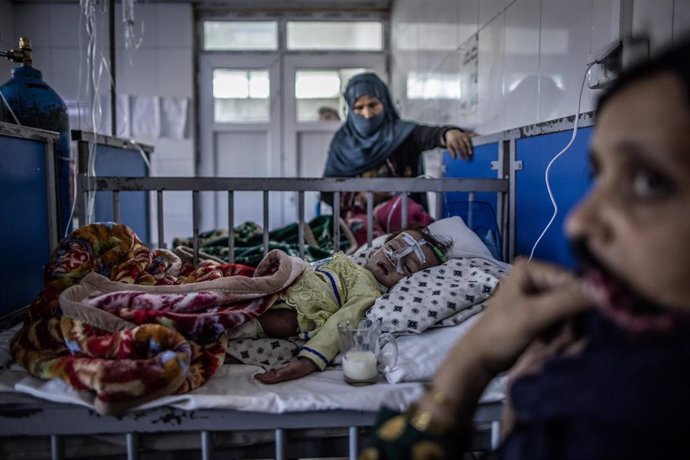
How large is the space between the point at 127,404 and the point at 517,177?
1709mm

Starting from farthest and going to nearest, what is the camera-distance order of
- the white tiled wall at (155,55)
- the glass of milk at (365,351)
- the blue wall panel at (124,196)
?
the white tiled wall at (155,55) → the blue wall panel at (124,196) → the glass of milk at (365,351)

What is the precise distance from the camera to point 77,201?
2207 mm

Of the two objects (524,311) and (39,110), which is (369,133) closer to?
(39,110)

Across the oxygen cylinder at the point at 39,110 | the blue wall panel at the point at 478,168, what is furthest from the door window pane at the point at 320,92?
the oxygen cylinder at the point at 39,110

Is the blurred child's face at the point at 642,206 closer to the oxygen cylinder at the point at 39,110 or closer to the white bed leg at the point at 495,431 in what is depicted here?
the white bed leg at the point at 495,431

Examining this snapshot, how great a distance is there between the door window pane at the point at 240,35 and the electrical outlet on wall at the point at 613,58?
5024 millimetres

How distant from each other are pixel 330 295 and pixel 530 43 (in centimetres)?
139

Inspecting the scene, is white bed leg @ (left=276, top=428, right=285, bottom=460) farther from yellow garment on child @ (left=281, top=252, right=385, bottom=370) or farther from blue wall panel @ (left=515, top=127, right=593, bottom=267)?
blue wall panel @ (left=515, top=127, right=593, bottom=267)

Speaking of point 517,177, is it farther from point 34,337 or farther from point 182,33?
point 182,33

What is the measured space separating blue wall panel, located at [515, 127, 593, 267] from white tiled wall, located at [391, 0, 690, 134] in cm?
13

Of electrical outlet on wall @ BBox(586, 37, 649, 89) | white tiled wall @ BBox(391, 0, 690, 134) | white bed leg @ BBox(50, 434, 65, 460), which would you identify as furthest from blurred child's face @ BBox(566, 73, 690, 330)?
white bed leg @ BBox(50, 434, 65, 460)

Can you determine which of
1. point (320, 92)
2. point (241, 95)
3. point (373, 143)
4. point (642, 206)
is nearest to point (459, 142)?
point (373, 143)

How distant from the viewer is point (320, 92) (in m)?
6.36

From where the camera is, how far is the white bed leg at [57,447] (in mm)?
1339
